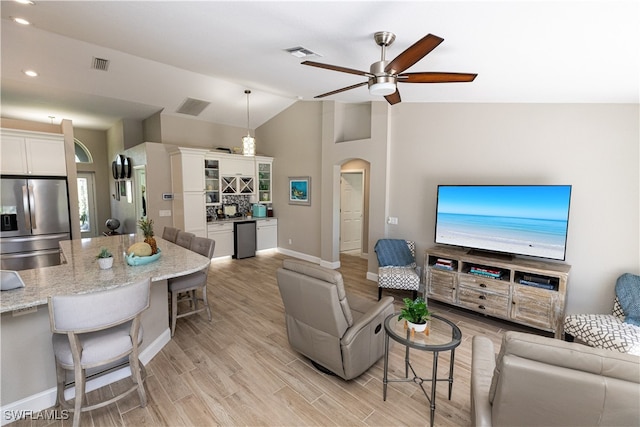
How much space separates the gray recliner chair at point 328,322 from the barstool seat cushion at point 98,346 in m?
1.19

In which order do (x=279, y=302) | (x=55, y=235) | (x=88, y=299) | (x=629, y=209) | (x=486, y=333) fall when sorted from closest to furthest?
1. (x=88, y=299)
2. (x=629, y=209)
3. (x=486, y=333)
4. (x=279, y=302)
5. (x=55, y=235)

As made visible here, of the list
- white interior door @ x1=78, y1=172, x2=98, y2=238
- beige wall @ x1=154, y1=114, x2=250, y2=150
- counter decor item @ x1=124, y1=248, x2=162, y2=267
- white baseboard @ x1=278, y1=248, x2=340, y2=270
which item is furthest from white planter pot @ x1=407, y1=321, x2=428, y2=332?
white interior door @ x1=78, y1=172, x2=98, y2=238

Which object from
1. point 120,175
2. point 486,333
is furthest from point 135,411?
point 120,175

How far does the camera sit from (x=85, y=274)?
7.88 ft

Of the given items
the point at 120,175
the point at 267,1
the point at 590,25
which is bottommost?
the point at 120,175

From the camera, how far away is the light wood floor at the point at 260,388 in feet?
6.87

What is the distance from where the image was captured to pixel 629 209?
10.0ft

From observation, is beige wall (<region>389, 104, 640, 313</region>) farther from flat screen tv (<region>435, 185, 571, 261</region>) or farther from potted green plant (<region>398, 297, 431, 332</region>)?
potted green plant (<region>398, 297, 431, 332</region>)

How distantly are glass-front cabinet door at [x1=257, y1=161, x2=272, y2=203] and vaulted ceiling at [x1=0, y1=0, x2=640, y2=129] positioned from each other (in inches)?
102

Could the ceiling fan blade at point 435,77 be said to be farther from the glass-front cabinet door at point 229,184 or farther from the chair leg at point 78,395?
the glass-front cabinet door at point 229,184

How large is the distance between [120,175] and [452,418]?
7725 mm

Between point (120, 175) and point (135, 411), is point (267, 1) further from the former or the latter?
point (120, 175)

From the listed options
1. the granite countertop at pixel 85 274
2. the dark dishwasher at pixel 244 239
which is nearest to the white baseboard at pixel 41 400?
the granite countertop at pixel 85 274

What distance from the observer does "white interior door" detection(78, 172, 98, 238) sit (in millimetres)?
8109
